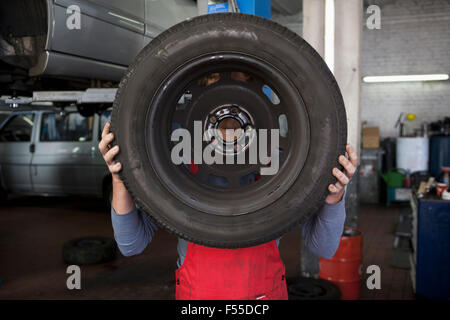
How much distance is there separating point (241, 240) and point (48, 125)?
6.53m

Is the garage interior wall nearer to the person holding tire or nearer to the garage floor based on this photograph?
the garage floor

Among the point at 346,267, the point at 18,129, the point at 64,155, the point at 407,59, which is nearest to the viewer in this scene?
the point at 346,267

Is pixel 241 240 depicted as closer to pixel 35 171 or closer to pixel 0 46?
pixel 0 46

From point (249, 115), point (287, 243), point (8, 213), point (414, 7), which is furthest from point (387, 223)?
point (8, 213)

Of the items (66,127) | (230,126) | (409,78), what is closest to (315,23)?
(230,126)

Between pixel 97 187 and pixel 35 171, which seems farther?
pixel 35 171

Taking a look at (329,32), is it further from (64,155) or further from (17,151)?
(17,151)

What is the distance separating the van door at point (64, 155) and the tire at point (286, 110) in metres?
5.56

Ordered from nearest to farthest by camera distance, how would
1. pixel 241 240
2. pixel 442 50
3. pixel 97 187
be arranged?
pixel 241 240 → pixel 97 187 → pixel 442 50

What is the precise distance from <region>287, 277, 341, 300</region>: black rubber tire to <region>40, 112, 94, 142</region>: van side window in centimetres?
452

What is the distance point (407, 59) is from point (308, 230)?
8.48 metres

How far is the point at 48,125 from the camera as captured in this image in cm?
688

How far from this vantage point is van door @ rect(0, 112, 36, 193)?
23.3 feet

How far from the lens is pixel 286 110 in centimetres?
126
